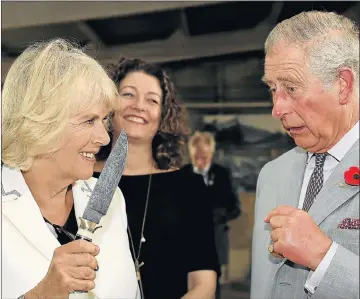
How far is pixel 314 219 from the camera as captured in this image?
90cm

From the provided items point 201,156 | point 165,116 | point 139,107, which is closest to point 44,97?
point 139,107

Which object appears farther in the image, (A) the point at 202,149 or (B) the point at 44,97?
(A) the point at 202,149

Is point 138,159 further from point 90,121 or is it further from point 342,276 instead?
point 342,276

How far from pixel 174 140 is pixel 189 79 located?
33 cm

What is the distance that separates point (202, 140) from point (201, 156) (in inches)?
4.0

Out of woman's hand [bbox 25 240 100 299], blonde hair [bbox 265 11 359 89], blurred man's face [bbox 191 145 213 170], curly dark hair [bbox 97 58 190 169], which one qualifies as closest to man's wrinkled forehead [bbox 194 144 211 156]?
blurred man's face [bbox 191 145 213 170]

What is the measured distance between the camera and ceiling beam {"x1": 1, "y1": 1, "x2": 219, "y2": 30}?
1.41m

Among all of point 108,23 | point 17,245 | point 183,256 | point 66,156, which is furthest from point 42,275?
point 108,23

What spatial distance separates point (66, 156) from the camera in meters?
1.02

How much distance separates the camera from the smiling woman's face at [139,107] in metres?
1.27

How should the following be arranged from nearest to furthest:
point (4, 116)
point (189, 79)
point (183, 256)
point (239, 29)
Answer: point (4, 116), point (183, 256), point (239, 29), point (189, 79)

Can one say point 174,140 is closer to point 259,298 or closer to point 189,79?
point 189,79

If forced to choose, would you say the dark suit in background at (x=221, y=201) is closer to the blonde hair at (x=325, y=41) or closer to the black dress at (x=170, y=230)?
the black dress at (x=170, y=230)

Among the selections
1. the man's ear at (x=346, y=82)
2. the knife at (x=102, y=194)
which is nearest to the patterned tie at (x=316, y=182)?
the man's ear at (x=346, y=82)
